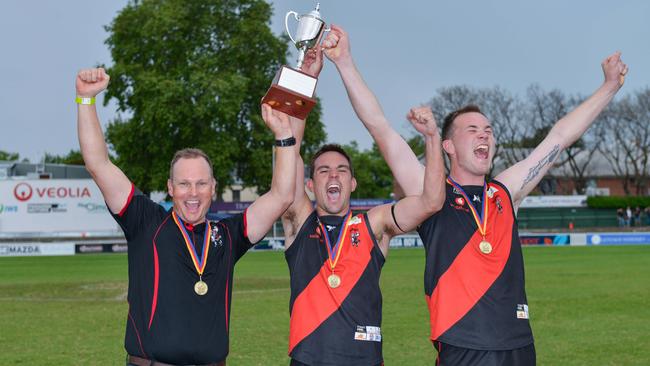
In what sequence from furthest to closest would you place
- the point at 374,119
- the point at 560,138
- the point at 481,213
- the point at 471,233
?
1. the point at 560,138
2. the point at 374,119
3. the point at 481,213
4. the point at 471,233

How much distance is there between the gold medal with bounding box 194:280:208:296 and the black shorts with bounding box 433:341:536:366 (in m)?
1.75

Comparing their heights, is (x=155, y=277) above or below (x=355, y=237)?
below

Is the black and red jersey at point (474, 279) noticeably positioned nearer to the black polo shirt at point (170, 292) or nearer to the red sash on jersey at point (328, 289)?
the red sash on jersey at point (328, 289)

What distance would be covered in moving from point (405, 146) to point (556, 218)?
67.9 meters

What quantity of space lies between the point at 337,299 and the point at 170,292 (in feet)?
3.98

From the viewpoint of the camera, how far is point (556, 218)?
2781 inches

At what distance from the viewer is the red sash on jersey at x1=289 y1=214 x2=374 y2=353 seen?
18.5 feet

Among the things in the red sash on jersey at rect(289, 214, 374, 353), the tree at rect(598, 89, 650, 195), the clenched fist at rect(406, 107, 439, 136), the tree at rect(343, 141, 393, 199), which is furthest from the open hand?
the tree at rect(343, 141, 393, 199)

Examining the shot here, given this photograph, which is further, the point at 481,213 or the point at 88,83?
the point at 481,213

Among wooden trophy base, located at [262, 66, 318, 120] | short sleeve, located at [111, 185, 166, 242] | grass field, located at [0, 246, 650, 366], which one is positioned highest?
wooden trophy base, located at [262, 66, 318, 120]

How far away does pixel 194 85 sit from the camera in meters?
48.9

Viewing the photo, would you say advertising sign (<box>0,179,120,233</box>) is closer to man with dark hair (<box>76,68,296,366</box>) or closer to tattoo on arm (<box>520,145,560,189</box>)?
man with dark hair (<box>76,68,296,366</box>)

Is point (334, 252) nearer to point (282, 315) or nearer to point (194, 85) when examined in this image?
point (282, 315)

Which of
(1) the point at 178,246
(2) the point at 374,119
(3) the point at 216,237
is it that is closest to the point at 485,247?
(2) the point at 374,119
